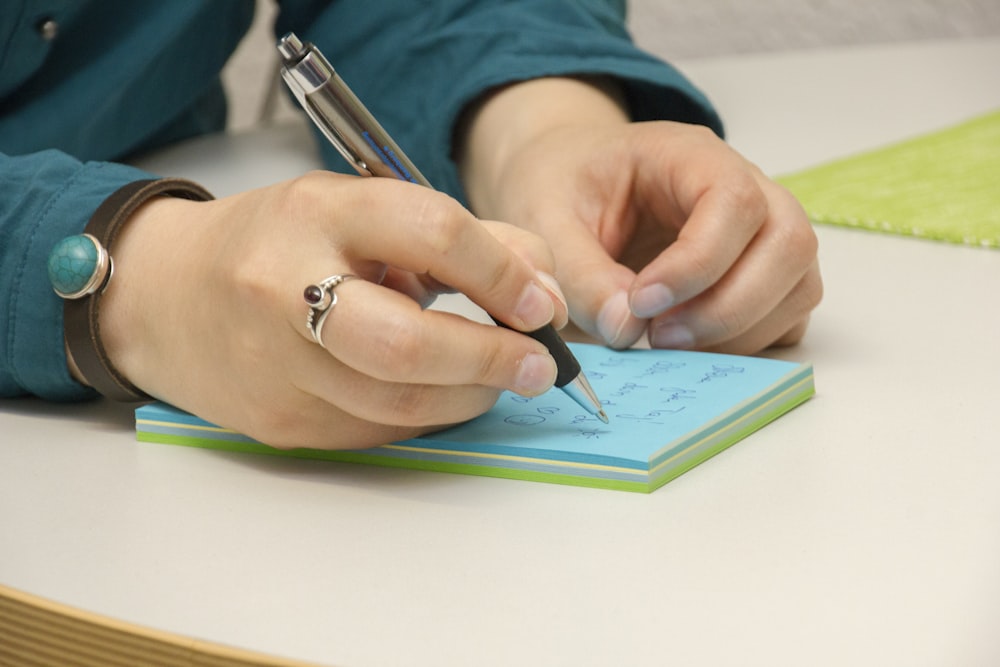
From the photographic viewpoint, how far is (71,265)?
524 mm

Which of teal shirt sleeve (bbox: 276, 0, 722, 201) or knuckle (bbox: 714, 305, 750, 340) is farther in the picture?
teal shirt sleeve (bbox: 276, 0, 722, 201)

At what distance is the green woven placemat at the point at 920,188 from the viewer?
752 millimetres

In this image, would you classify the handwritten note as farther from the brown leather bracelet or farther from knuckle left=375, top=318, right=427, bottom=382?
the brown leather bracelet

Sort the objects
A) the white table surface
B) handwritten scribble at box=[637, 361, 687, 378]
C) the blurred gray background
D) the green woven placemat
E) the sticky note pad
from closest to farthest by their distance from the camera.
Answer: the white table surface < the sticky note pad < handwritten scribble at box=[637, 361, 687, 378] < the green woven placemat < the blurred gray background

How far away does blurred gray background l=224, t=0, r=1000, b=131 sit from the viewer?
5.95 feet

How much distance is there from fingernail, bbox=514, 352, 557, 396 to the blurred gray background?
4.59 feet

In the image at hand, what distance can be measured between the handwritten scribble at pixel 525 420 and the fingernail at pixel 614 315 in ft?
0.30

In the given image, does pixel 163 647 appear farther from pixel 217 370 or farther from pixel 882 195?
pixel 882 195

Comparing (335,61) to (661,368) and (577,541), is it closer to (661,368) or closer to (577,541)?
(661,368)

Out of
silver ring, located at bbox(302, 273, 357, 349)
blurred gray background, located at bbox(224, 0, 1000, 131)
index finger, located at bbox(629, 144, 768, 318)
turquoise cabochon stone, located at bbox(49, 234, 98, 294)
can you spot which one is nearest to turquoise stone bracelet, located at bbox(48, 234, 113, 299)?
turquoise cabochon stone, located at bbox(49, 234, 98, 294)

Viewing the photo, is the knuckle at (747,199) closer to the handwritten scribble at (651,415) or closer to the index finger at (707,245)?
the index finger at (707,245)

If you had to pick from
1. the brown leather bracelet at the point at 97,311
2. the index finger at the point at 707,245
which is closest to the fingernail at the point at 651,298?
the index finger at the point at 707,245

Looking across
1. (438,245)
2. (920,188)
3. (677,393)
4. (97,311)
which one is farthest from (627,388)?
(920,188)

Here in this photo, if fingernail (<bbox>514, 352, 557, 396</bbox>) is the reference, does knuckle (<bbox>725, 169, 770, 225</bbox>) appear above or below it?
above
